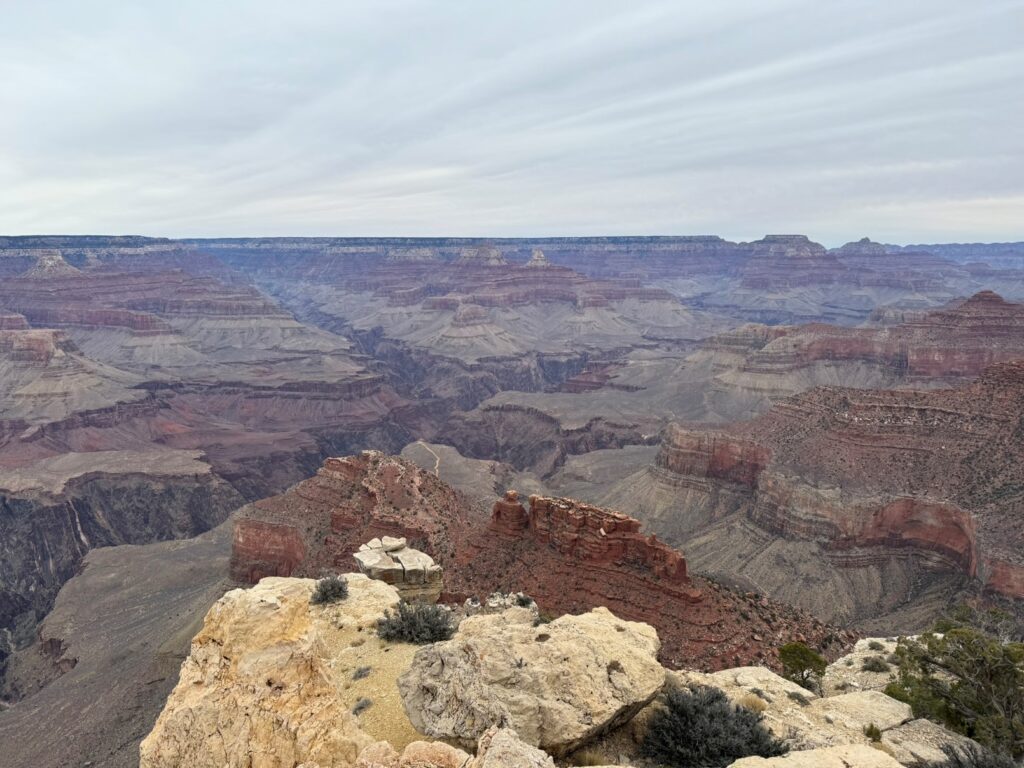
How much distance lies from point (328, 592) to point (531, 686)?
1259cm

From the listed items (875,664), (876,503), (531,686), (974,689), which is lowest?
(876,503)

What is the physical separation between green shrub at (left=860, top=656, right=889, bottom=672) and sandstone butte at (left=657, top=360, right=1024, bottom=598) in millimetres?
28909

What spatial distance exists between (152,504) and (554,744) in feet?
320

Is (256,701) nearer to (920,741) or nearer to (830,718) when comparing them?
(830,718)

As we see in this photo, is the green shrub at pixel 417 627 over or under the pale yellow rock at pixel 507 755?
under

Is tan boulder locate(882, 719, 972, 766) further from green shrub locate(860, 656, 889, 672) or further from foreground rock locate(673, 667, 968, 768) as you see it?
green shrub locate(860, 656, 889, 672)

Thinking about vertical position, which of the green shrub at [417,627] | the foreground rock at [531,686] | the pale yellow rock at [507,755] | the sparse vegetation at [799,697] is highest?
the pale yellow rock at [507,755]

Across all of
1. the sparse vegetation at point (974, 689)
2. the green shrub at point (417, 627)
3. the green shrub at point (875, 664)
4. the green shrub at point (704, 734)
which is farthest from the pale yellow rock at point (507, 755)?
the green shrub at point (875, 664)

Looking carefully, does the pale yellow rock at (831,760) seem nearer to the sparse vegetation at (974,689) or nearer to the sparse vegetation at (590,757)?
the sparse vegetation at (590,757)

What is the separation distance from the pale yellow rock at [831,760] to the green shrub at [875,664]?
14.4 m

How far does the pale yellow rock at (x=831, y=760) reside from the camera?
1170 centimetres

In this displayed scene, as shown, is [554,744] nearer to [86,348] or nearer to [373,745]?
[373,745]

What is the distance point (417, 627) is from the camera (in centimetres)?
2122

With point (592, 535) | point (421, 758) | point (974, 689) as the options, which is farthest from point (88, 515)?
point (974, 689)
